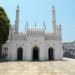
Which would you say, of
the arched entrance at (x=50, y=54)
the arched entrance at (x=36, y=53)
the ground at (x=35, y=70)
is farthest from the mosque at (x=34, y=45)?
the ground at (x=35, y=70)

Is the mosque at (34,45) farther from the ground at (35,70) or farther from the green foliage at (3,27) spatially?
Result: the ground at (35,70)

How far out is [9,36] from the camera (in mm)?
37938

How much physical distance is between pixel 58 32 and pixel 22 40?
24.9 feet

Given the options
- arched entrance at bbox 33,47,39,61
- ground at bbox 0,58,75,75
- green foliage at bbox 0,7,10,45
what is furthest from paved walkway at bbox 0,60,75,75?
arched entrance at bbox 33,47,39,61

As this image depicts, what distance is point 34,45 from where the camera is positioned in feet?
123

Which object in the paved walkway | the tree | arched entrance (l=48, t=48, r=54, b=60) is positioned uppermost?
the tree

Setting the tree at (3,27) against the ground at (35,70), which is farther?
the tree at (3,27)

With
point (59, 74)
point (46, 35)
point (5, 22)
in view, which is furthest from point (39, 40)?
point (59, 74)

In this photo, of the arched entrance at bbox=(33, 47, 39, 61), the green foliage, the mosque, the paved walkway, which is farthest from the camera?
the arched entrance at bbox=(33, 47, 39, 61)

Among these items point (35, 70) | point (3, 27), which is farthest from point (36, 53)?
point (35, 70)

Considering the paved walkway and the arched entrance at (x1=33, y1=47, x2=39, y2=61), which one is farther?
the arched entrance at (x1=33, y1=47, x2=39, y2=61)

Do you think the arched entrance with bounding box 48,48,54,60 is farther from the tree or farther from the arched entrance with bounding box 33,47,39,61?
the tree

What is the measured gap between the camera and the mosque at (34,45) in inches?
1467

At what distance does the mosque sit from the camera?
122 feet
